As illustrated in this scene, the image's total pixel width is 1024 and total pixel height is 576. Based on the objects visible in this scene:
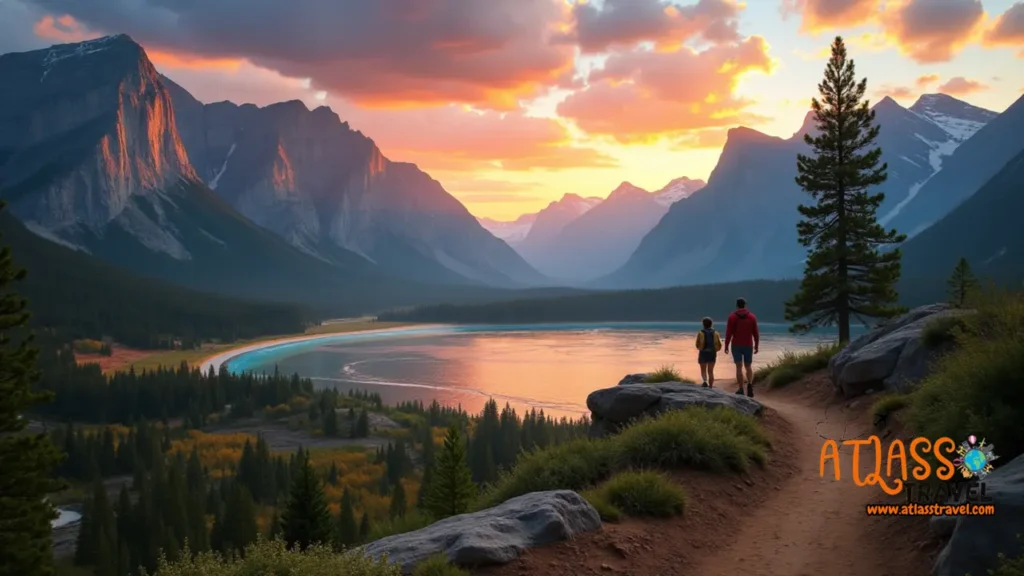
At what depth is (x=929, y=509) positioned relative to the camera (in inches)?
427

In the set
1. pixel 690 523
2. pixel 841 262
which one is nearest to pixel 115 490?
pixel 841 262

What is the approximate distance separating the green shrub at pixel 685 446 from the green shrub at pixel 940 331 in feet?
26.7

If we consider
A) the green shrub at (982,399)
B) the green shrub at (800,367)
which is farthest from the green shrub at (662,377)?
the green shrub at (982,399)

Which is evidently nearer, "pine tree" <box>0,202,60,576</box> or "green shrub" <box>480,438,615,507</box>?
"green shrub" <box>480,438,615,507</box>

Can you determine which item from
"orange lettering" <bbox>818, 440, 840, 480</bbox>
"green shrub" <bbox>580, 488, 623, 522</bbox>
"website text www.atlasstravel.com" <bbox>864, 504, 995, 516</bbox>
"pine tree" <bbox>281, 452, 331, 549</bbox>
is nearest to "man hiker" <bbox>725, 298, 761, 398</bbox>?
Answer: "orange lettering" <bbox>818, 440, 840, 480</bbox>

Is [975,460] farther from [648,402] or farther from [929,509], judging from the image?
[648,402]

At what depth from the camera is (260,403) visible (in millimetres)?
154500

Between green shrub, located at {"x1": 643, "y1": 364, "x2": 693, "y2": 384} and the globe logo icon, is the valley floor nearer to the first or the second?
the globe logo icon

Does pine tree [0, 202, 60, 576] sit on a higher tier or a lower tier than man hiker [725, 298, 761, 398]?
lower

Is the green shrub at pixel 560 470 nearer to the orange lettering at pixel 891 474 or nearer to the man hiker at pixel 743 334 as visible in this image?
the orange lettering at pixel 891 474

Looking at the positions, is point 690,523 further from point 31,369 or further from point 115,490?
point 115,490

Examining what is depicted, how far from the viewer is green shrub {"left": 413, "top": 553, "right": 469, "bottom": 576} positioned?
30.0 feet

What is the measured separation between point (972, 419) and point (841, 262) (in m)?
32.4

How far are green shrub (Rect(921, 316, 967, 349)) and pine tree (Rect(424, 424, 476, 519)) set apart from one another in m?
22.7
